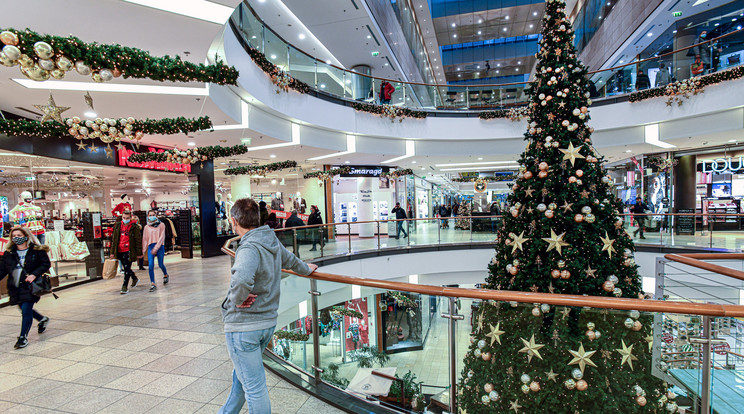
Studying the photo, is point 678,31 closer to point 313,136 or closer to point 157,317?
point 313,136

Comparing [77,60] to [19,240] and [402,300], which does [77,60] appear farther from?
[402,300]

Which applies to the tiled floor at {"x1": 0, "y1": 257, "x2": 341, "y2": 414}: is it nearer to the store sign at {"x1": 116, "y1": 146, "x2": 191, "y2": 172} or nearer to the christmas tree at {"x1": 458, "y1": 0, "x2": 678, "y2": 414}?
the christmas tree at {"x1": 458, "y1": 0, "x2": 678, "y2": 414}

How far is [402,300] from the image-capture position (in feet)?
8.73

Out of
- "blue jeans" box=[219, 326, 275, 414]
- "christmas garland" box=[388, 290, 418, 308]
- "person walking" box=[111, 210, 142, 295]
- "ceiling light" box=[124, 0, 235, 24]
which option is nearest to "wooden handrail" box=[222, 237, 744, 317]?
"christmas garland" box=[388, 290, 418, 308]

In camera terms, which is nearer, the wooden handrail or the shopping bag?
the wooden handrail

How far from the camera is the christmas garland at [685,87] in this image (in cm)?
991

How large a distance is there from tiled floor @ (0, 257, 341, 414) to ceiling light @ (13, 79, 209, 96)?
3.42 meters

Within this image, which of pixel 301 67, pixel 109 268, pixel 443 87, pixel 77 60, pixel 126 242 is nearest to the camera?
pixel 77 60

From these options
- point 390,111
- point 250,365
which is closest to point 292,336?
point 250,365

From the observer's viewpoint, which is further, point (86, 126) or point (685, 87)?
point (685, 87)

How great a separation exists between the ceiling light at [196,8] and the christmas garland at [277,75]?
12.2 feet

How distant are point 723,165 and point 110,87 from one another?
1904 centimetres

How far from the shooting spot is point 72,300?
19.9ft

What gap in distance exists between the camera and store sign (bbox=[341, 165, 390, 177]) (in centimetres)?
1476
